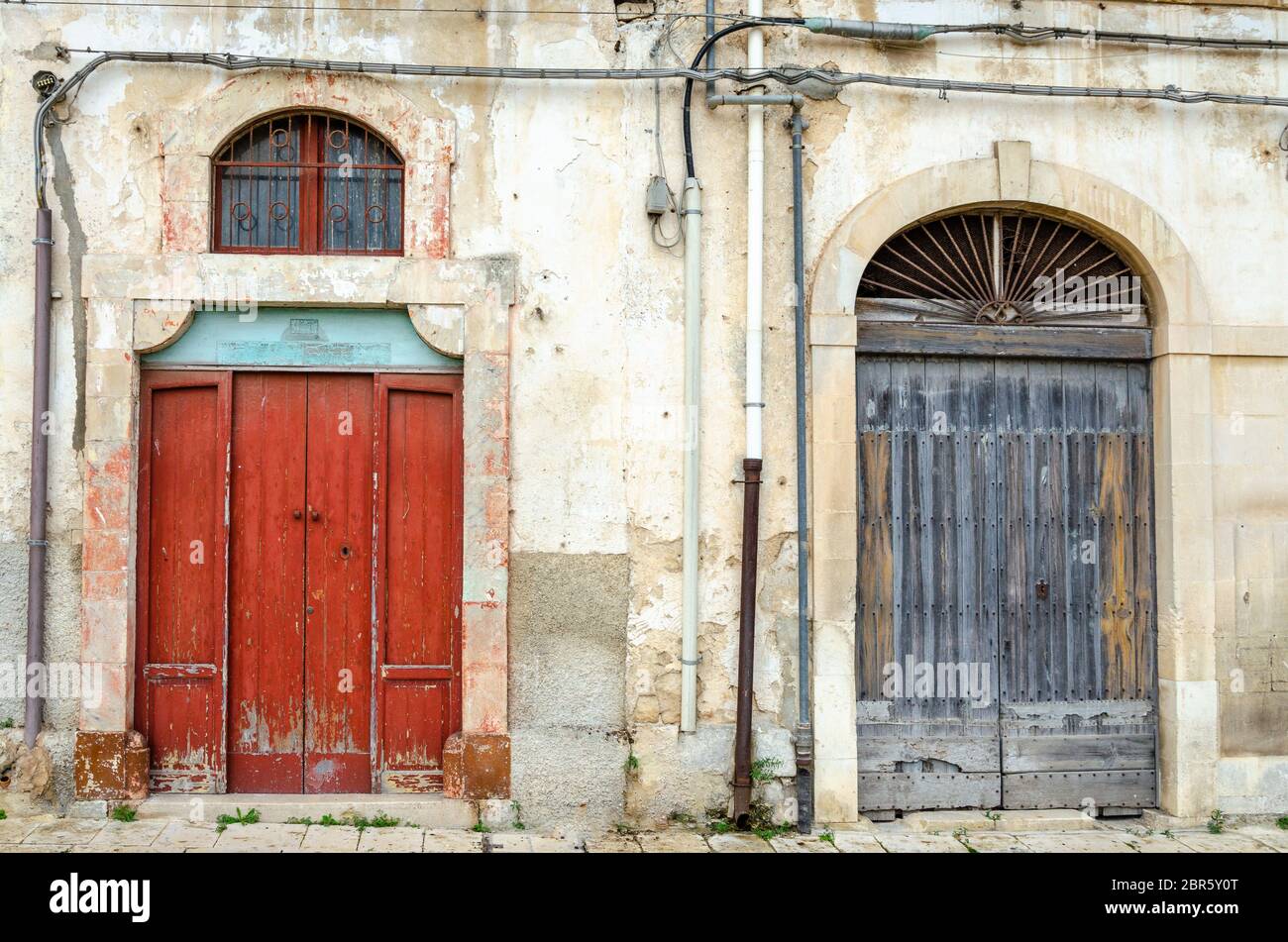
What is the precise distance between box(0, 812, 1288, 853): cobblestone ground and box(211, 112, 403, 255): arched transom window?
125 inches

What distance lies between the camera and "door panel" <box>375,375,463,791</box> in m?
6.64

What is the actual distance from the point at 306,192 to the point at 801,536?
338 centimetres

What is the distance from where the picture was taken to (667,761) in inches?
258

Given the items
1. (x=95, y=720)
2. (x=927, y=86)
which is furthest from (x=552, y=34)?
(x=95, y=720)

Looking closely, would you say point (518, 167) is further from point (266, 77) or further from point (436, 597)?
point (436, 597)

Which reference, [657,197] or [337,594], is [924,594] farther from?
[337,594]

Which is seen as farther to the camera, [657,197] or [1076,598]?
[1076,598]

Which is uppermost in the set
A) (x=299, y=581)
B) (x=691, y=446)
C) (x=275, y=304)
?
(x=275, y=304)

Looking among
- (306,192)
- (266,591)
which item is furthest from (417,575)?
(306,192)

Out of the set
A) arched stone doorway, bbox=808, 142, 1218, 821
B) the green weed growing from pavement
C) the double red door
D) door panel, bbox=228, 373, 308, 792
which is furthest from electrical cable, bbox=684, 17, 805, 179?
the green weed growing from pavement

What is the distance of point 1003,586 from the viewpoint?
22.9ft

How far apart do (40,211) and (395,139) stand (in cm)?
193

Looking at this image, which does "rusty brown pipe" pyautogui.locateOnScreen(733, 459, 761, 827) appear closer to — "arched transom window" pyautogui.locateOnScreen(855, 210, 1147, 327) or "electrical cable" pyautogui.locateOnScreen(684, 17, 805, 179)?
"arched transom window" pyautogui.locateOnScreen(855, 210, 1147, 327)

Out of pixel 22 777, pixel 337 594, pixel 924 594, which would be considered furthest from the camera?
pixel 924 594
